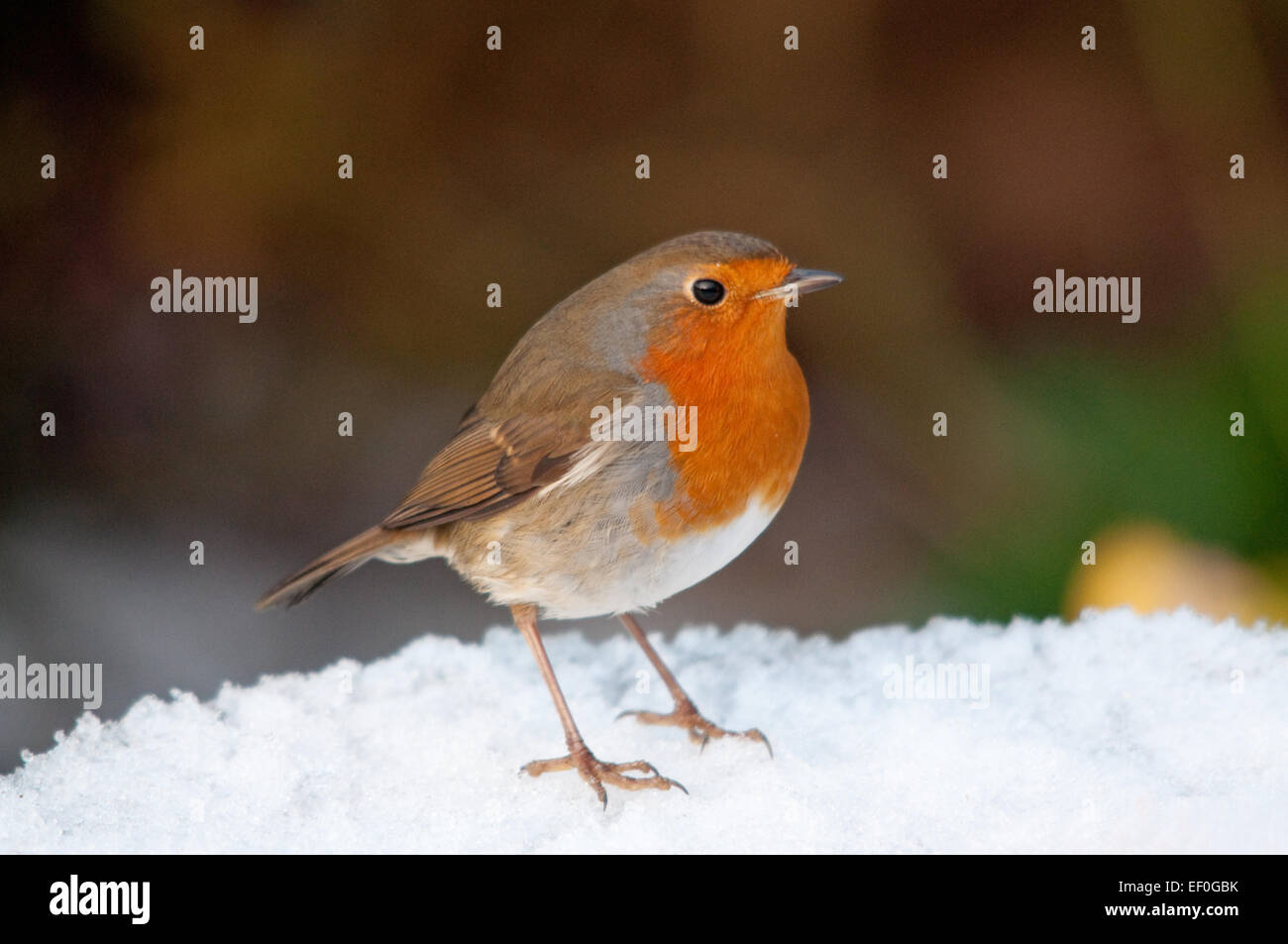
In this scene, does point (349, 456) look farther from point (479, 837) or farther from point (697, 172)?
point (479, 837)

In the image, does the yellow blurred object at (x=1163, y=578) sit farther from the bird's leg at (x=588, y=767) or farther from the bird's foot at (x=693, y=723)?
→ the bird's leg at (x=588, y=767)

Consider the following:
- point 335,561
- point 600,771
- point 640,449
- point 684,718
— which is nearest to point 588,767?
point 600,771

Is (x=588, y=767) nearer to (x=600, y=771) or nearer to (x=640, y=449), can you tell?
(x=600, y=771)

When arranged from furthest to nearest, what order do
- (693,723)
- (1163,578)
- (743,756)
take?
(1163,578) → (693,723) → (743,756)

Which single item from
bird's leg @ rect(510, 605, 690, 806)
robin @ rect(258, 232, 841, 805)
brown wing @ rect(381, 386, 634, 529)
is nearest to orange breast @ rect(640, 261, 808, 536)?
robin @ rect(258, 232, 841, 805)

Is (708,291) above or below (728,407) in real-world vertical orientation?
above

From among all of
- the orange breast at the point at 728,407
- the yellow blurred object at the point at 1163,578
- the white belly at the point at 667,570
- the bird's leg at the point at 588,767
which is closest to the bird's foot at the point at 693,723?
the bird's leg at the point at 588,767

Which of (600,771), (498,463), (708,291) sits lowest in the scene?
(600,771)
